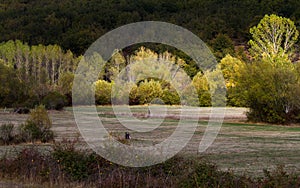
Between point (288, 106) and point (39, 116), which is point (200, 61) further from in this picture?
point (39, 116)

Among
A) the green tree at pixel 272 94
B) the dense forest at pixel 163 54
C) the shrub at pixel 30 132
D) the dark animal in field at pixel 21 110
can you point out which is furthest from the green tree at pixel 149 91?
the shrub at pixel 30 132

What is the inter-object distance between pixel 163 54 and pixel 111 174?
106151mm

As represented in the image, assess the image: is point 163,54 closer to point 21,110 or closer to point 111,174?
point 21,110

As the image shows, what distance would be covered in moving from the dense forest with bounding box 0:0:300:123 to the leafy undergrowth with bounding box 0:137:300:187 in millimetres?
43316

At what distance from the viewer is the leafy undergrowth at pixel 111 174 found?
1376 centimetres

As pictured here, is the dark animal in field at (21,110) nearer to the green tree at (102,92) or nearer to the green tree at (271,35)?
the green tree at (102,92)

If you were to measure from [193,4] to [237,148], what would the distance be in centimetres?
17427

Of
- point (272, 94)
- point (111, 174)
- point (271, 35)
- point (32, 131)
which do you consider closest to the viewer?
point (111, 174)

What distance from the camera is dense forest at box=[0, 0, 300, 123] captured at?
60000mm

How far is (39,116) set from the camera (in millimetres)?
32188

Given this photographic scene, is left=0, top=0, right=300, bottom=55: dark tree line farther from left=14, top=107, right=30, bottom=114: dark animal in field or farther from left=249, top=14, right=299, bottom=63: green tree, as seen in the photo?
left=14, top=107, right=30, bottom=114: dark animal in field

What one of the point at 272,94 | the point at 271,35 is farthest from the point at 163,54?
the point at 272,94

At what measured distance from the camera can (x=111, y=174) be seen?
1521 cm

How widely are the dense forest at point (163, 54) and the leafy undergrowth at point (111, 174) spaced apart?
142 ft
